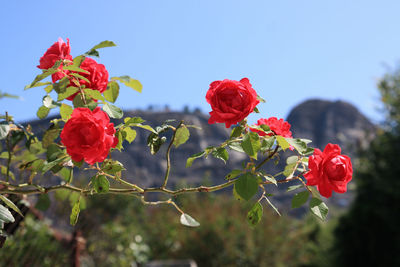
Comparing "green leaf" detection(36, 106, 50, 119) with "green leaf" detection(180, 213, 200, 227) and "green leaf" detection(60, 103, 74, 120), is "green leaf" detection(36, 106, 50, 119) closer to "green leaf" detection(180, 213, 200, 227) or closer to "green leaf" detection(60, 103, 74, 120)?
"green leaf" detection(60, 103, 74, 120)

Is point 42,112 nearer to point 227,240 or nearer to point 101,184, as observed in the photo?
point 101,184

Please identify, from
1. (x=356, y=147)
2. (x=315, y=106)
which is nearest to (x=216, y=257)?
(x=356, y=147)

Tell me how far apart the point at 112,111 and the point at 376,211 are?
232 inches

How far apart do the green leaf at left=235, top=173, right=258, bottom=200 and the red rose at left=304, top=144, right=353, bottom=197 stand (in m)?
0.14

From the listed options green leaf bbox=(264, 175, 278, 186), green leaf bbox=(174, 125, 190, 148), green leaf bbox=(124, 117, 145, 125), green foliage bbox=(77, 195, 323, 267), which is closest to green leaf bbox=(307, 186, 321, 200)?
green leaf bbox=(264, 175, 278, 186)

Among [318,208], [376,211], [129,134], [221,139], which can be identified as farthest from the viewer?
[221,139]

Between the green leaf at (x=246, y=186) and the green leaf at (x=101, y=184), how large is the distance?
305 mm

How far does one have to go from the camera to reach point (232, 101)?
0.90 m

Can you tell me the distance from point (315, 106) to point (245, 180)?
113 ft

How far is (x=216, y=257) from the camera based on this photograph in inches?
265

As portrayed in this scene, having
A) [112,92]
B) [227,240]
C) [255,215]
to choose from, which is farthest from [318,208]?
[227,240]

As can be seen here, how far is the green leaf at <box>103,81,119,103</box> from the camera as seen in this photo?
1075 mm

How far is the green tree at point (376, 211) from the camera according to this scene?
588 centimetres

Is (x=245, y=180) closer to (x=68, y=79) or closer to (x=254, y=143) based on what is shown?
(x=254, y=143)
